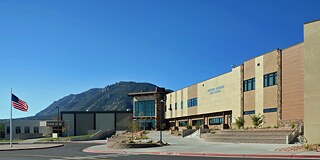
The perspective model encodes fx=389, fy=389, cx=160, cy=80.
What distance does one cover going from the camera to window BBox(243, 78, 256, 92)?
172 ft

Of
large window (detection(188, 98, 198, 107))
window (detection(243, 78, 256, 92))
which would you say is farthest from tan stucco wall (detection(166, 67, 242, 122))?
window (detection(243, 78, 256, 92))

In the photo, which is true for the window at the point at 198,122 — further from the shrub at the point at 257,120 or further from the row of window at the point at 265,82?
the shrub at the point at 257,120

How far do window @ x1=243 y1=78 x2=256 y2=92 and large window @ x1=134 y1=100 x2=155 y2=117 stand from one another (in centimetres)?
4226

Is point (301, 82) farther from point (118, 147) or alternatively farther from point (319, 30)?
point (118, 147)

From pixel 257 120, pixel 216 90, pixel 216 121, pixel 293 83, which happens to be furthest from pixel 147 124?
pixel 293 83

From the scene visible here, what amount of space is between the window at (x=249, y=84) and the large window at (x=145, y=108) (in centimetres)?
4226

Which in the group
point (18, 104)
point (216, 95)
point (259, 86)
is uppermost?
point (259, 86)

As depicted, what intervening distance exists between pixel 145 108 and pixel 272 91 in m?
51.5

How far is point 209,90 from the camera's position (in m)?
68.2

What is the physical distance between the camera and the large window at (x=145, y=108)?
94.5 meters

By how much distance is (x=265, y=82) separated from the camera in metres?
49.2

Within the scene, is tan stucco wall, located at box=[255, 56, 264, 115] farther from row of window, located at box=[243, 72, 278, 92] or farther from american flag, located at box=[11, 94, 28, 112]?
american flag, located at box=[11, 94, 28, 112]

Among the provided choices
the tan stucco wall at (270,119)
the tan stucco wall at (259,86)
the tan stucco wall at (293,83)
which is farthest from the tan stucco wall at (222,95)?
the tan stucco wall at (293,83)

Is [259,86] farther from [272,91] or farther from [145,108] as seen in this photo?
[145,108]
